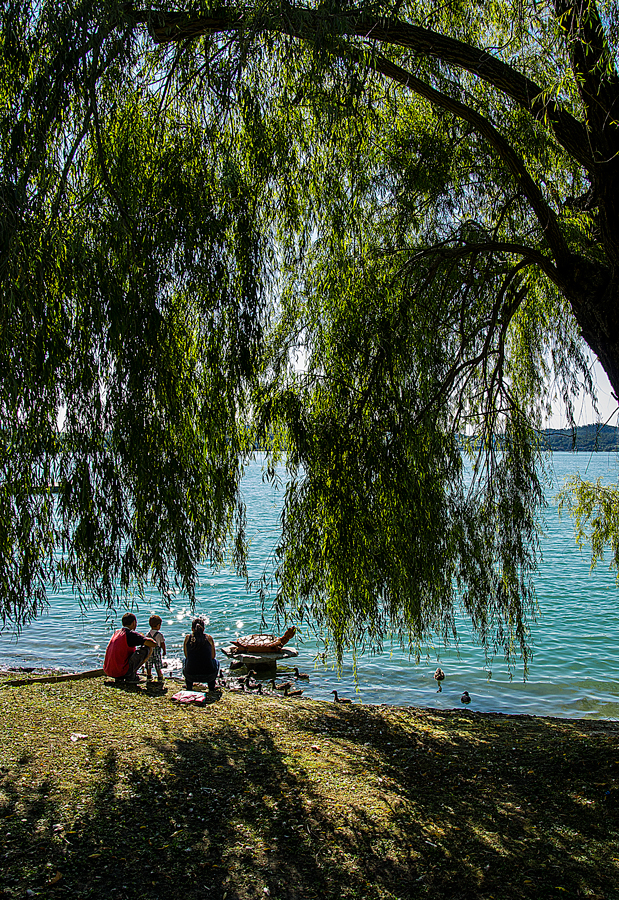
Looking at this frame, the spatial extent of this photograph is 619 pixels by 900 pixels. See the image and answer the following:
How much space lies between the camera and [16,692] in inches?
329

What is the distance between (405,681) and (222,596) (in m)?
10.0

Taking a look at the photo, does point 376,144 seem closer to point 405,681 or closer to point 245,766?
point 245,766

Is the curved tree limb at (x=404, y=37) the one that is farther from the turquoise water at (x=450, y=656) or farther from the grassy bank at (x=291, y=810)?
the turquoise water at (x=450, y=656)

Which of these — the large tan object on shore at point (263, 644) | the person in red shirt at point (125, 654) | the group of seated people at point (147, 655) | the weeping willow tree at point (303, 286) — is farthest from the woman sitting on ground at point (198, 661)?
the large tan object on shore at point (263, 644)

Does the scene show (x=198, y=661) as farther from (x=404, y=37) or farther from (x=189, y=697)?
(x=404, y=37)

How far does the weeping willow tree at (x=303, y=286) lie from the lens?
381cm

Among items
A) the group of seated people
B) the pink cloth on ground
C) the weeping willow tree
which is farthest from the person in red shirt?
the weeping willow tree

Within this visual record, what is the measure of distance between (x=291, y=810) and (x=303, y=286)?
13.3ft

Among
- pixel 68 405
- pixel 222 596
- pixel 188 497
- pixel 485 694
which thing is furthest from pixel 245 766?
pixel 222 596

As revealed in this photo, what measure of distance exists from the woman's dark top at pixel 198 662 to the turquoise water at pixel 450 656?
1.92 m

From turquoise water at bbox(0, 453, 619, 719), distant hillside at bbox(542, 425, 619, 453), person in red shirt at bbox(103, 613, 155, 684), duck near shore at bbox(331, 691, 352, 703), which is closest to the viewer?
distant hillside at bbox(542, 425, 619, 453)

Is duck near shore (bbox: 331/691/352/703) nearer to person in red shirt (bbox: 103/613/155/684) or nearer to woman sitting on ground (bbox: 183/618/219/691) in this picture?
woman sitting on ground (bbox: 183/618/219/691)

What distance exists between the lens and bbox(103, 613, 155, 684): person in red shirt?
30.1ft

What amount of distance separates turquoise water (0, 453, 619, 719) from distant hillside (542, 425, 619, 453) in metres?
1.96
